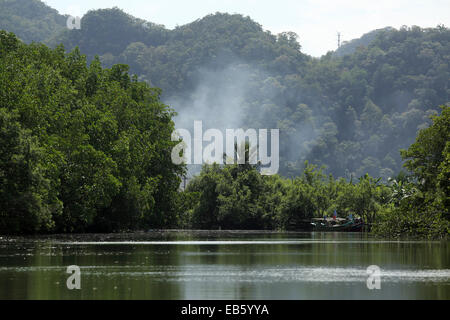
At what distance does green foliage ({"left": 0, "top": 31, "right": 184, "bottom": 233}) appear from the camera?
1756 inches

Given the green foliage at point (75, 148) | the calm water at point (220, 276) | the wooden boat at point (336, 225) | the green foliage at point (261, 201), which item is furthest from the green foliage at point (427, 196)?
the green foliage at point (261, 201)

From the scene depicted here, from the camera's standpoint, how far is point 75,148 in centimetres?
5644

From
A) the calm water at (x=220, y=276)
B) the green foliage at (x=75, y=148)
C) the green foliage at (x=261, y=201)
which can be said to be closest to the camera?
the calm water at (x=220, y=276)

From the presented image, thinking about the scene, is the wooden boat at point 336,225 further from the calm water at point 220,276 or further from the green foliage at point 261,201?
the calm water at point 220,276

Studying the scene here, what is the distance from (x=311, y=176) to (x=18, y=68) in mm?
60411

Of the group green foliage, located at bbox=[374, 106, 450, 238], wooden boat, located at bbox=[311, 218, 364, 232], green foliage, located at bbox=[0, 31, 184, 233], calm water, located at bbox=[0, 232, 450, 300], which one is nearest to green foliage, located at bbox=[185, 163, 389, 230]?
wooden boat, located at bbox=[311, 218, 364, 232]

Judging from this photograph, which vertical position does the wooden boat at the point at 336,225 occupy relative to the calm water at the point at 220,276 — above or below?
below

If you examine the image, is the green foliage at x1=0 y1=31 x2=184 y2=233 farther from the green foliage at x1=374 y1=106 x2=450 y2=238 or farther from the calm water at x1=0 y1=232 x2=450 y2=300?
the green foliage at x1=374 y1=106 x2=450 y2=238

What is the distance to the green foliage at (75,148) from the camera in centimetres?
4459

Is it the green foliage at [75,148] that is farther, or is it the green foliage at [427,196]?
the green foliage at [427,196]

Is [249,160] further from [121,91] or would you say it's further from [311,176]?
[121,91]
